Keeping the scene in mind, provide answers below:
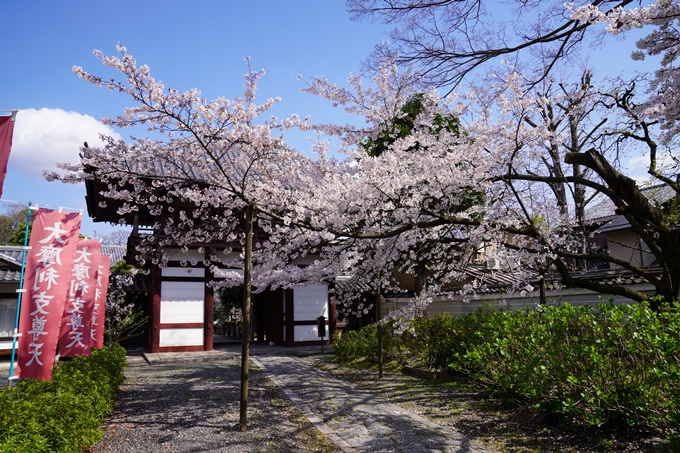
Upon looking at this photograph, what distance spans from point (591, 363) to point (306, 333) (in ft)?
42.4

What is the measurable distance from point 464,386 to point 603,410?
3.44 metres

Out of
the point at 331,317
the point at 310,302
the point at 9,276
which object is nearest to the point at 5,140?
the point at 9,276

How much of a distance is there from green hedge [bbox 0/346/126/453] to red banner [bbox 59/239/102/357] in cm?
115

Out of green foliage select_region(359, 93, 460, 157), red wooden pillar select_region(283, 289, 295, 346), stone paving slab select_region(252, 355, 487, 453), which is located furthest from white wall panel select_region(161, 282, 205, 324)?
green foliage select_region(359, 93, 460, 157)

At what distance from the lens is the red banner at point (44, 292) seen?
18.2 feet

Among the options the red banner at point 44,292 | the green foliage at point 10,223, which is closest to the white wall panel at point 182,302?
the red banner at point 44,292

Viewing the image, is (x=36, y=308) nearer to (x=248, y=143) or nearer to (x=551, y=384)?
(x=248, y=143)

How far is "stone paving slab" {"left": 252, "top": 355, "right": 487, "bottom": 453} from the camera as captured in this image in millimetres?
5156

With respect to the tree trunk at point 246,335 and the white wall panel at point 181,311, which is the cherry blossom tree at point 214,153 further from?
the white wall panel at point 181,311

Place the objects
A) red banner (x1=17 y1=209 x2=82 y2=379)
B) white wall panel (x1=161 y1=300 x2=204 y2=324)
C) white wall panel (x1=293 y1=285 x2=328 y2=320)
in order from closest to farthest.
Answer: red banner (x1=17 y1=209 x2=82 y2=379) → white wall panel (x1=161 y1=300 x2=204 y2=324) → white wall panel (x1=293 y1=285 x2=328 y2=320)

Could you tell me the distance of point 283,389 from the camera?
27.9ft

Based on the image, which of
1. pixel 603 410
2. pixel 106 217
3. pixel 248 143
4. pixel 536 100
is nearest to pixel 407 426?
pixel 603 410

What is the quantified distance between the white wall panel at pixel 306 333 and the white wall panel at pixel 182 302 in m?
3.71

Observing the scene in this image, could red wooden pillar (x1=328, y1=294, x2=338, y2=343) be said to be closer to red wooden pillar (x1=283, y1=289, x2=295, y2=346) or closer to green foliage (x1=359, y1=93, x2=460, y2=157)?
red wooden pillar (x1=283, y1=289, x2=295, y2=346)
